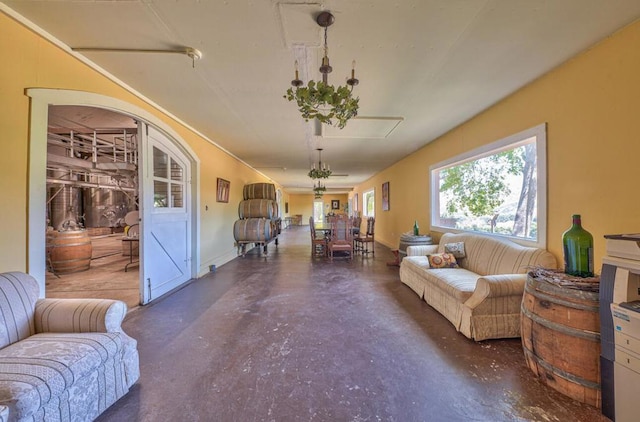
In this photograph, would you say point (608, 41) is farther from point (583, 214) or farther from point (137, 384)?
point (137, 384)

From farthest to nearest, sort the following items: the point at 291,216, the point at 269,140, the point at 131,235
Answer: the point at 291,216 < the point at 131,235 < the point at 269,140

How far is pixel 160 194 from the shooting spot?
3443 mm

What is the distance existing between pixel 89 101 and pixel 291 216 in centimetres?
1580

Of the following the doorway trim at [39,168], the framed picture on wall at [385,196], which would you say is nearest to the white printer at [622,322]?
the doorway trim at [39,168]

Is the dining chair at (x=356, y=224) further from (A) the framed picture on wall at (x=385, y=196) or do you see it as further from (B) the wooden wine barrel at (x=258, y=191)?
(B) the wooden wine barrel at (x=258, y=191)

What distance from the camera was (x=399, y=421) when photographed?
4.43 ft

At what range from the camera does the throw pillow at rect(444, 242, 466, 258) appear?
3388 millimetres

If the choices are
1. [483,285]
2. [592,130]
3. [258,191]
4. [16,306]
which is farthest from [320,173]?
[16,306]

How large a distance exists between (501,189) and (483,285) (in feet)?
5.69

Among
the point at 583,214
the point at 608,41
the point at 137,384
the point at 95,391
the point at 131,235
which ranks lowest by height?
Result: the point at 137,384

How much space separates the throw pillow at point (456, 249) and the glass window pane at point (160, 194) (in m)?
4.33

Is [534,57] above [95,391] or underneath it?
above

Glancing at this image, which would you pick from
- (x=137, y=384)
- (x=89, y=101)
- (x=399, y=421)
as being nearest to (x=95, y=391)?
(x=137, y=384)

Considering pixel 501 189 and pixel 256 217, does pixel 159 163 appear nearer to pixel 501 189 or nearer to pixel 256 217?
pixel 256 217
